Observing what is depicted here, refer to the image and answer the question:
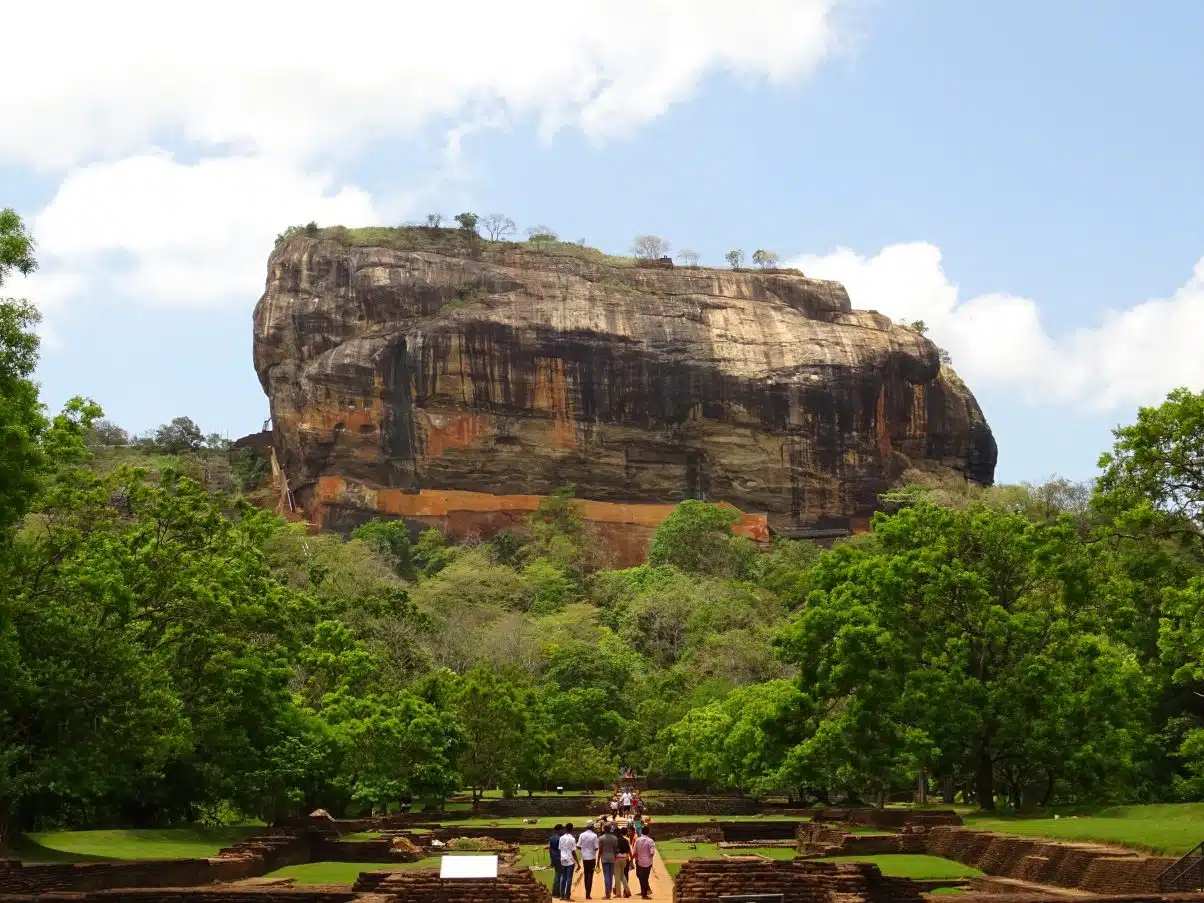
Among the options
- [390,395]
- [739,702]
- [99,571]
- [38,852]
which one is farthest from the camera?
[390,395]

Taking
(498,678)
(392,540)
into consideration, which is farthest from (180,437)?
(498,678)

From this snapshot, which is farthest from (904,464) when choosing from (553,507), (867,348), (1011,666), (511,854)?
(511,854)

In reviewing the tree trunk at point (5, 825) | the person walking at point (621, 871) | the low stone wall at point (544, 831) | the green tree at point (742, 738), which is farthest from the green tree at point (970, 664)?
the tree trunk at point (5, 825)

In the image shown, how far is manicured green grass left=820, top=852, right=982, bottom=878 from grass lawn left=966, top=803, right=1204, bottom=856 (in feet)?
4.03

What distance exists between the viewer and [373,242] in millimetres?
96062

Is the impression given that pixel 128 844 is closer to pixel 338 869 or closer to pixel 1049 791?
pixel 338 869

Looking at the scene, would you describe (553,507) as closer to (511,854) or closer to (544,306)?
(544,306)

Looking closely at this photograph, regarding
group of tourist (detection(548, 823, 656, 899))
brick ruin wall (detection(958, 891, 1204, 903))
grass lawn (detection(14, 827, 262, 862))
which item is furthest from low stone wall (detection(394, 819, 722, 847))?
brick ruin wall (detection(958, 891, 1204, 903))

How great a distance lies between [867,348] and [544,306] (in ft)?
69.3

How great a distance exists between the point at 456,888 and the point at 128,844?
10.5 metres

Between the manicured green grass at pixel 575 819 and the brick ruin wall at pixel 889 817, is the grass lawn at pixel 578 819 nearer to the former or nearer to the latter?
the manicured green grass at pixel 575 819

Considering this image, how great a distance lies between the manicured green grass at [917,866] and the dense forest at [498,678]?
16.7 feet

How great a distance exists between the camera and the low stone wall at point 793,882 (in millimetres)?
18656

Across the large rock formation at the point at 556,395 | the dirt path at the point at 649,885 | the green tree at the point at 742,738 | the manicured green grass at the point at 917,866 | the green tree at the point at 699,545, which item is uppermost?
the large rock formation at the point at 556,395
